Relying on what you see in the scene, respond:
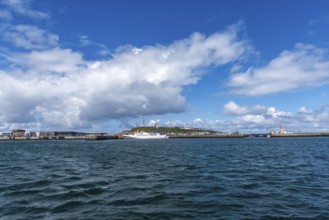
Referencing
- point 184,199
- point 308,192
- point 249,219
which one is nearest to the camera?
point 249,219

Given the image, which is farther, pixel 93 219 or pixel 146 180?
pixel 146 180

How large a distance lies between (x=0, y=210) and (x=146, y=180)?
13697mm

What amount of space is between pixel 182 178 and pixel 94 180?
8994 millimetres

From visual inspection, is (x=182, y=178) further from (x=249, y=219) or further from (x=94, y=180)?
(x=249, y=219)

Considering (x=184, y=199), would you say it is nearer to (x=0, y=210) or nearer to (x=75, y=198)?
(x=75, y=198)

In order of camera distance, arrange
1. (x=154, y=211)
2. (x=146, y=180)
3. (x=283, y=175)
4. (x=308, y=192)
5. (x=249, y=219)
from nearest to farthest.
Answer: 1. (x=249, y=219)
2. (x=154, y=211)
3. (x=308, y=192)
4. (x=146, y=180)
5. (x=283, y=175)

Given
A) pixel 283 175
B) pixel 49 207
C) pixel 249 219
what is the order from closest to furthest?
1. pixel 249 219
2. pixel 49 207
3. pixel 283 175

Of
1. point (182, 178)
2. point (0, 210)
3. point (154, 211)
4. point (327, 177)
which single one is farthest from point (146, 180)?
point (327, 177)

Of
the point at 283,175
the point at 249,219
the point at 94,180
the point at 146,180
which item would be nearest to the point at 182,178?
the point at 146,180

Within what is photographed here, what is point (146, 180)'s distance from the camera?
94.2ft

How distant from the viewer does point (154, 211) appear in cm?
1750

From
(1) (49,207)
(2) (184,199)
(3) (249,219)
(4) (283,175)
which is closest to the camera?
(3) (249,219)

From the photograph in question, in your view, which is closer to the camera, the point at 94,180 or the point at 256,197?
the point at 256,197

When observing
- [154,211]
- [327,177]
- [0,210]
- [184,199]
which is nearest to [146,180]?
[184,199]
